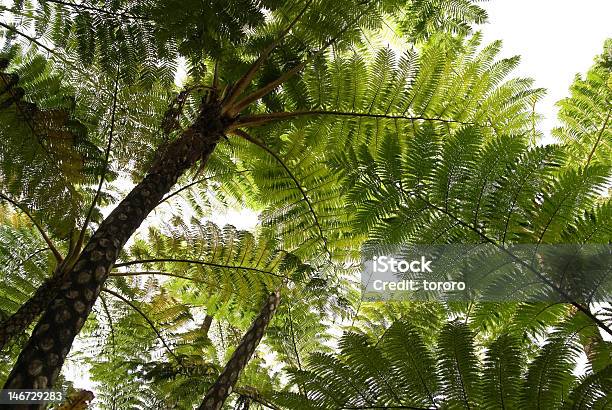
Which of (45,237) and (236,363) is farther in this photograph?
(236,363)

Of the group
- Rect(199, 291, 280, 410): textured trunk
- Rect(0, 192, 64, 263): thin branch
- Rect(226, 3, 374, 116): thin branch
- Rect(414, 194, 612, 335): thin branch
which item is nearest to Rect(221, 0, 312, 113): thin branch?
Rect(226, 3, 374, 116): thin branch

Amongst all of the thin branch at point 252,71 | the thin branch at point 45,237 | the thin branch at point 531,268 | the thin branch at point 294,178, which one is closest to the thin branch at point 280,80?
the thin branch at point 252,71

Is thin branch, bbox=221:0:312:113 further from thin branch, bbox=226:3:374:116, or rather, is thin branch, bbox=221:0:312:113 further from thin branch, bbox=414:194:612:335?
thin branch, bbox=414:194:612:335

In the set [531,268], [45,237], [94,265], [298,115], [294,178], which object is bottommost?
[531,268]

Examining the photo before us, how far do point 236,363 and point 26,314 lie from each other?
43.7 inches

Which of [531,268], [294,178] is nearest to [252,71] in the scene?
[294,178]

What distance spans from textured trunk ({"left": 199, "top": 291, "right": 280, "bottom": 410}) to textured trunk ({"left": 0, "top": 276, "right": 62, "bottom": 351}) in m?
0.94

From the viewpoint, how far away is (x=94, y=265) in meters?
1.86

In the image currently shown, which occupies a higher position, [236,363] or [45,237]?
[45,237]

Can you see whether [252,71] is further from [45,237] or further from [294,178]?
[45,237]

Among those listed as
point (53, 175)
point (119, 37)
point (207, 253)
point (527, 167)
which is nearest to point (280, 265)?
point (207, 253)

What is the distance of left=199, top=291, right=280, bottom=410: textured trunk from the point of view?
8.41 feet

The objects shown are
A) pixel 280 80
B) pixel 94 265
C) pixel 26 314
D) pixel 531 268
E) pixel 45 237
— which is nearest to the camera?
pixel 531 268

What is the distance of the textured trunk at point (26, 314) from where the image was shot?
2.18 metres
